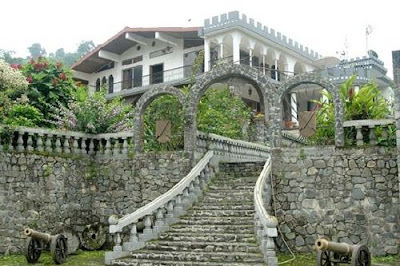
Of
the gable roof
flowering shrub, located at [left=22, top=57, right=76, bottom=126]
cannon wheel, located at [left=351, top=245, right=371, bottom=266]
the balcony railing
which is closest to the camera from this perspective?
cannon wheel, located at [left=351, top=245, right=371, bottom=266]

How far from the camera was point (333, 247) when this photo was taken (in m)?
8.67

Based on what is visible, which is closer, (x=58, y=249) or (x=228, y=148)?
(x=58, y=249)

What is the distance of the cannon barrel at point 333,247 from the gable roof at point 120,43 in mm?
22136

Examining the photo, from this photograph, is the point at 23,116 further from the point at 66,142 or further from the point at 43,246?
the point at 43,246

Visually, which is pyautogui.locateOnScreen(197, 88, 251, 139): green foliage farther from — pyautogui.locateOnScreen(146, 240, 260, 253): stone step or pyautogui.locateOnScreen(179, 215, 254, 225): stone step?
pyautogui.locateOnScreen(146, 240, 260, 253): stone step

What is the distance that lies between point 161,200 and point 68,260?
2.81 meters

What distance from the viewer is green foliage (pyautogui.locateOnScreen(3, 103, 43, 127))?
14.3 m

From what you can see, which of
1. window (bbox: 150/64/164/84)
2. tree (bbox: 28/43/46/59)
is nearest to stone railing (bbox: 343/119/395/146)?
window (bbox: 150/64/164/84)

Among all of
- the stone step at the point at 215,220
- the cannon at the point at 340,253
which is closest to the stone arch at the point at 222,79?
the stone step at the point at 215,220

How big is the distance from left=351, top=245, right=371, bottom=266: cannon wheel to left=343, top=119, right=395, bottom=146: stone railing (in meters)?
3.92

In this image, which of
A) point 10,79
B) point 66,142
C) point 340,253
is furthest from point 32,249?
point 340,253

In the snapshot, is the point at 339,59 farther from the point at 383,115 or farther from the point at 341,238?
the point at 341,238

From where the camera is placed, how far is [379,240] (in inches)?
456

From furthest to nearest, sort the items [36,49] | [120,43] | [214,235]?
[36,49]
[120,43]
[214,235]
